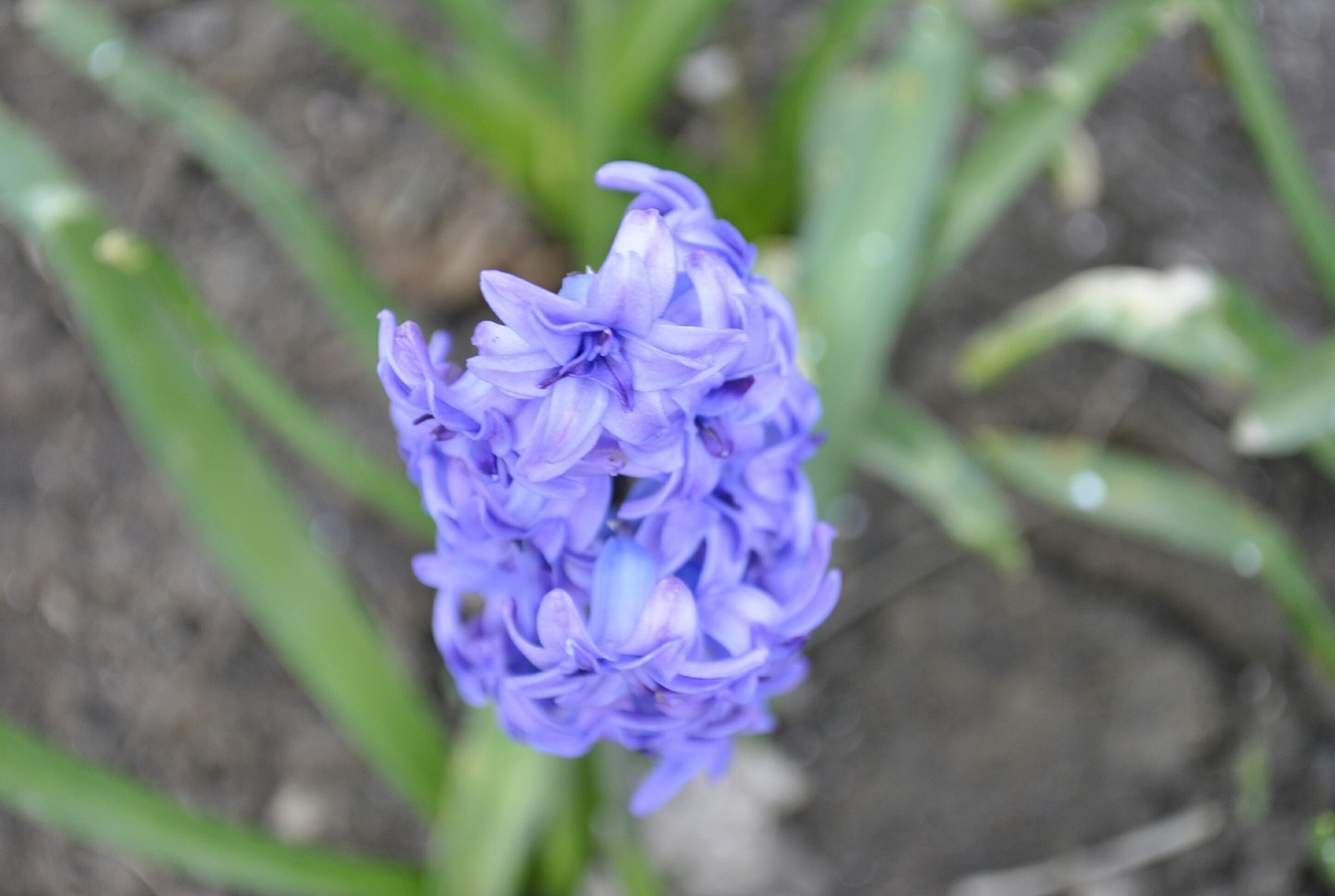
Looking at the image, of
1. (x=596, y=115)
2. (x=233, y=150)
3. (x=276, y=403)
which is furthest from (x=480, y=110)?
(x=276, y=403)

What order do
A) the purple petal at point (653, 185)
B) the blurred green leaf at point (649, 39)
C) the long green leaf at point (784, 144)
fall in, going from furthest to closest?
the long green leaf at point (784, 144), the blurred green leaf at point (649, 39), the purple petal at point (653, 185)

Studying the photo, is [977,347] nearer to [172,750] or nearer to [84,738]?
[172,750]

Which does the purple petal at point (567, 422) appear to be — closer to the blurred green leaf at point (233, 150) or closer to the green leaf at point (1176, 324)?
the blurred green leaf at point (233, 150)

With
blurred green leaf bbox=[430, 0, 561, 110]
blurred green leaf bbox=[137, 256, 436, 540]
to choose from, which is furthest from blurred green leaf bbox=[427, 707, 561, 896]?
blurred green leaf bbox=[430, 0, 561, 110]

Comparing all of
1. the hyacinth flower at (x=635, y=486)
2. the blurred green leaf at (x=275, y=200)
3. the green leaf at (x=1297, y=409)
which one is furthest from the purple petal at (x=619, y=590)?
the green leaf at (x=1297, y=409)

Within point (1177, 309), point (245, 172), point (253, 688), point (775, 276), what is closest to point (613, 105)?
point (775, 276)

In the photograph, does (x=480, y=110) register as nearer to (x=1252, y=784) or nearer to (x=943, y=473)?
(x=943, y=473)

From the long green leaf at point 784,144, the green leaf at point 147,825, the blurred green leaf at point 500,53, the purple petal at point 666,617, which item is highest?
the long green leaf at point 784,144

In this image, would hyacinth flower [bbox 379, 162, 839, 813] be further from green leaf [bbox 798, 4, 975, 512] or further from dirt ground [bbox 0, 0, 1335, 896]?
dirt ground [bbox 0, 0, 1335, 896]
